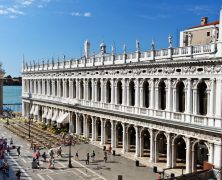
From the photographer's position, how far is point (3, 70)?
8425 centimetres

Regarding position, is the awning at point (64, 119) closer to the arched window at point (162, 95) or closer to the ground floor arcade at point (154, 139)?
the ground floor arcade at point (154, 139)

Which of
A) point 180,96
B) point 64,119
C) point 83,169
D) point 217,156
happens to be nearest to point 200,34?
point 180,96

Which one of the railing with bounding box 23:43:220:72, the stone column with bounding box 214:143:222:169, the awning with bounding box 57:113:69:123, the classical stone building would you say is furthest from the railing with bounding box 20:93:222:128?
the railing with bounding box 23:43:220:72

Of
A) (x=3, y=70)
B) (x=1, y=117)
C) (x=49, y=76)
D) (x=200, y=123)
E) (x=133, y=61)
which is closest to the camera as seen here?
(x=200, y=123)

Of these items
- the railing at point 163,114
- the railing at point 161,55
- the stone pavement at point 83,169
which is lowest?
the stone pavement at point 83,169

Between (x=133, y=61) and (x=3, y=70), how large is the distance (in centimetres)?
5495

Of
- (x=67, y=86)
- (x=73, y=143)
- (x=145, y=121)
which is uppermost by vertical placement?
(x=67, y=86)

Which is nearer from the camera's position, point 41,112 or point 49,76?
point 49,76

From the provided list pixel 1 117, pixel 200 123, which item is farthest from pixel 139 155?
pixel 1 117

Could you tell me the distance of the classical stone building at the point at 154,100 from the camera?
28.4 meters

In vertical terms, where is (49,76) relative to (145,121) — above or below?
above

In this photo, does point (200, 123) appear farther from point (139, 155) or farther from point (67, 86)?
point (67, 86)

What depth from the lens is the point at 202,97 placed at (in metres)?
30.0

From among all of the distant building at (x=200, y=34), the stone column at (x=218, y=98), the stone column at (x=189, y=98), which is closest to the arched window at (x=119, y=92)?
the distant building at (x=200, y=34)
